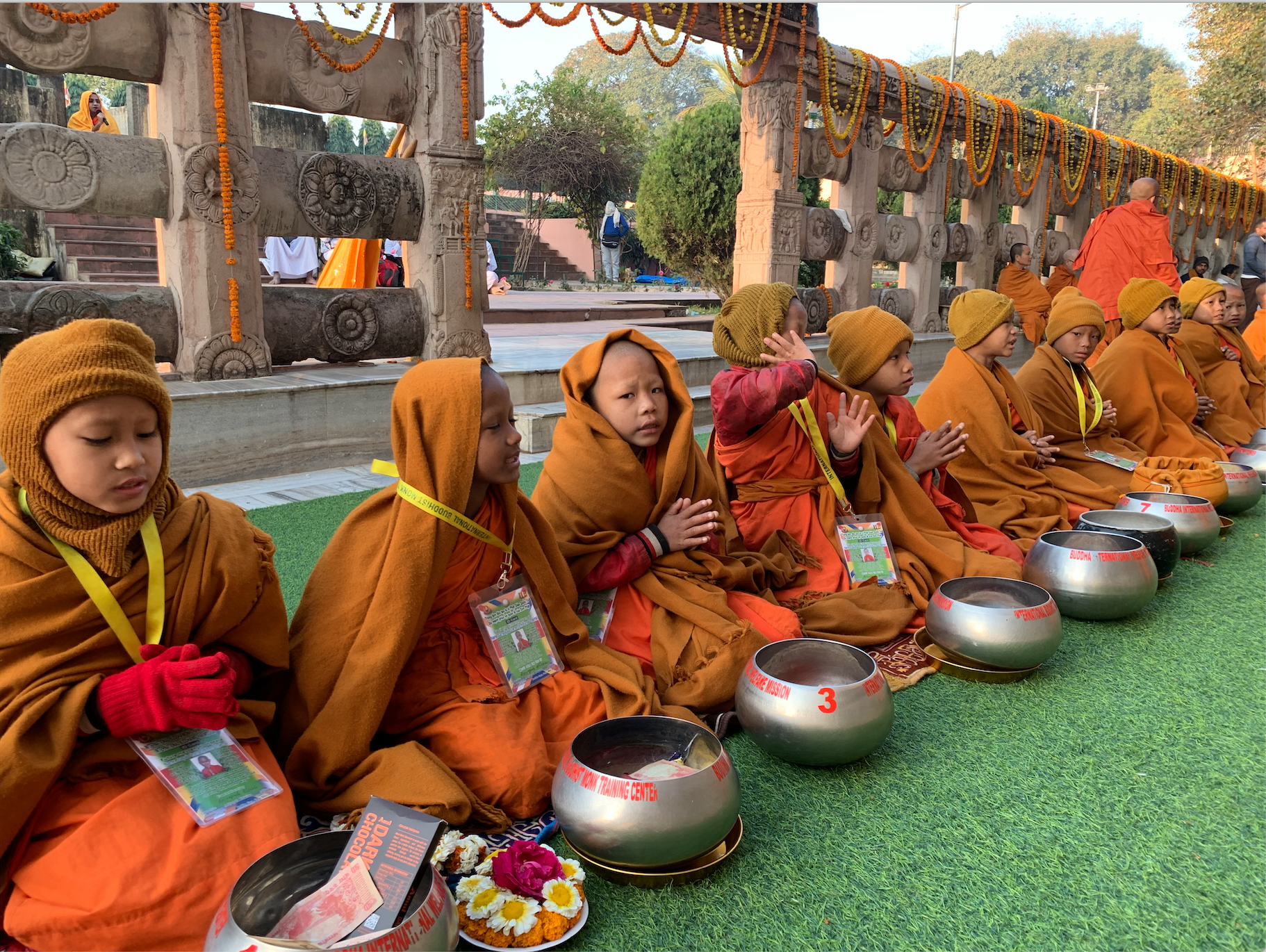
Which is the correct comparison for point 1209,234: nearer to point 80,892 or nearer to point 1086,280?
point 1086,280

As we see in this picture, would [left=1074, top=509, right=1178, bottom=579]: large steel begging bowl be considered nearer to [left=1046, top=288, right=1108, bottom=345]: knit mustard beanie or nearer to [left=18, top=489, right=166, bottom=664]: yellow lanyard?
[left=1046, top=288, right=1108, bottom=345]: knit mustard beanie

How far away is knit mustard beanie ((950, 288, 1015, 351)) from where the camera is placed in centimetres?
438

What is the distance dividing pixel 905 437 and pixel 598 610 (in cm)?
185

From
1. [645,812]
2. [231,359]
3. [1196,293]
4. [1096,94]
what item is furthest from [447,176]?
[1096,94]

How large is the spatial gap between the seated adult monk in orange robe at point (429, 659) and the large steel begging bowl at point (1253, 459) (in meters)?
4.75

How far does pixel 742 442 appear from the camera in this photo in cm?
346

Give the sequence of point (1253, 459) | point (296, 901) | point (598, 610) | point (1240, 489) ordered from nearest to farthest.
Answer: point (296, 901), point (598, 610), point (1240, 489), point (1253, 459)

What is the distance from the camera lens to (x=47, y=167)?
4.84 m

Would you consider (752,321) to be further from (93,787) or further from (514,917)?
(93,787)

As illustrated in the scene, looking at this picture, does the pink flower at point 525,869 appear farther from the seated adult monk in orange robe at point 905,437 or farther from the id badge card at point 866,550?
the seated adult monk in orange robe at point 905,437

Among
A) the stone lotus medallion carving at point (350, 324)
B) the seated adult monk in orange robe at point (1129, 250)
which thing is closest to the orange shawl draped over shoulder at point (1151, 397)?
the seated adult monk in orange robe at point (1129, 250)

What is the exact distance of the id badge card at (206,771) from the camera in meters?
1.77

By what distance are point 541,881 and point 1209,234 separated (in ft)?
73.6

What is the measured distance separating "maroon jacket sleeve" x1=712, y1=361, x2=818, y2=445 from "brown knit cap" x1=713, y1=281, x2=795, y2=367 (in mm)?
76
